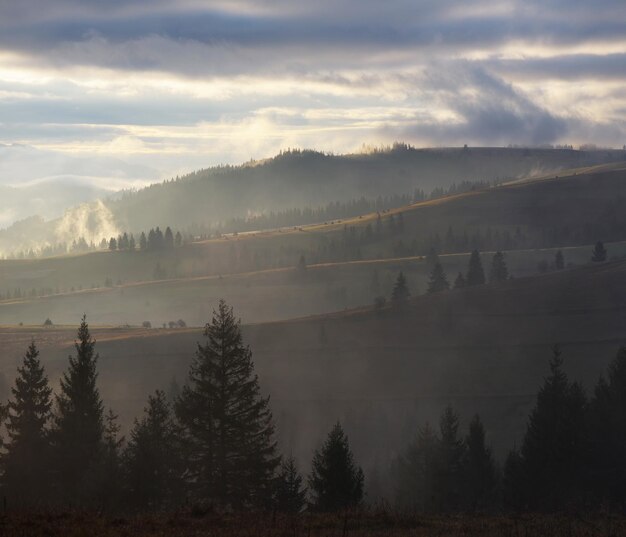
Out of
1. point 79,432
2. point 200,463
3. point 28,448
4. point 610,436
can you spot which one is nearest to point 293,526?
point 200,463

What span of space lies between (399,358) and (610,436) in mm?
97611

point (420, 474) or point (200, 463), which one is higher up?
point (200, 463)

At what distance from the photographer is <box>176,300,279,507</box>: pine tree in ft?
133

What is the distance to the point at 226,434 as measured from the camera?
41219 mm

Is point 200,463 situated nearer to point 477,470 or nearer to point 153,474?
point 153,474

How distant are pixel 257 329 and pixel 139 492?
145 metres

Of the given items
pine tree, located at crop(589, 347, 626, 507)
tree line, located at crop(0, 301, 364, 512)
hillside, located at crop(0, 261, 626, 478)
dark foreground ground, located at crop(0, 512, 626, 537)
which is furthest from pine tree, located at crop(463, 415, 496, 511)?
hillside, located at crop(0, 261, 626, 478)

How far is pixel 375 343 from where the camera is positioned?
174 m

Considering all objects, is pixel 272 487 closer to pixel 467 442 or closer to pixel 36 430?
pixel 36 430

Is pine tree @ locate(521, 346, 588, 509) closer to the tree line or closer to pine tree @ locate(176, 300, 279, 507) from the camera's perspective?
the tree line

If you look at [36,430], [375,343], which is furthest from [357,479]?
[375,343]

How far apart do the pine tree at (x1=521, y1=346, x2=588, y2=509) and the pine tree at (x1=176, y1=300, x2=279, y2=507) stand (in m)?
25.7

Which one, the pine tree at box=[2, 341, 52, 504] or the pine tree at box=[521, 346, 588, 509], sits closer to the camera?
the pine tree at box=[2, 341, 52, 504]

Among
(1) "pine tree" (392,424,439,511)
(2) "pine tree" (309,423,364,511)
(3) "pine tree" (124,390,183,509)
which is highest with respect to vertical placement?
(3) "pine tree" (124,390,183,509)
